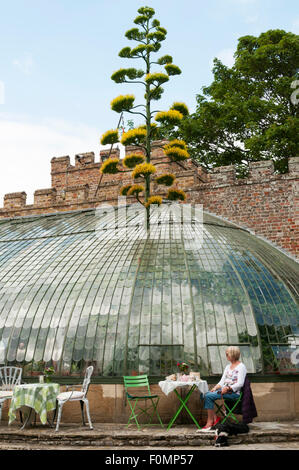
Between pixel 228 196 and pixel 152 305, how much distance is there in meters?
7.68

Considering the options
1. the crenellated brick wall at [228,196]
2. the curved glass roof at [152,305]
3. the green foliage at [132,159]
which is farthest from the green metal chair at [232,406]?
the crenellated brick wall at [228,196]

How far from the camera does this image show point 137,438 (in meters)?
9.25

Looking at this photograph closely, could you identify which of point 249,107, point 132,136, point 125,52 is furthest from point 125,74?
point 249,107

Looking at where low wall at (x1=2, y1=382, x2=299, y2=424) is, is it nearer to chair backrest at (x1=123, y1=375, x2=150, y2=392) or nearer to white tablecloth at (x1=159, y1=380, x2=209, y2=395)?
chair backrest at (x1=123, y1=375, x2=150, y2=392)

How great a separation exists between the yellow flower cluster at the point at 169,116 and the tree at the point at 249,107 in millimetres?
10422

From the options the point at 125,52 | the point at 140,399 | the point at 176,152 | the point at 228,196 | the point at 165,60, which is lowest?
the point at 140,399

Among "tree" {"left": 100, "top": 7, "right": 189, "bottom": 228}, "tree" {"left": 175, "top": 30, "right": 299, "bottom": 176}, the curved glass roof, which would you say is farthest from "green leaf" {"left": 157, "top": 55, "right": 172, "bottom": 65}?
"tree" {"left": 175, "top": 30, "right": 299, "bottom": 176}

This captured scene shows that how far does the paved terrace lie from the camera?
→ 9.02 metres

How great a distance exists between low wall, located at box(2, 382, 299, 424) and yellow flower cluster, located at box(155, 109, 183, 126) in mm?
7650

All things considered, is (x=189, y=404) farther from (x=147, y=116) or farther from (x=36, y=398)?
(x=147, y=116)

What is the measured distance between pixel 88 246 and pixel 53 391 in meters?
5.22

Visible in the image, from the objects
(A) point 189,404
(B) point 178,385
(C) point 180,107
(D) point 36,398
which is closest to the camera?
(B) point 178,385
